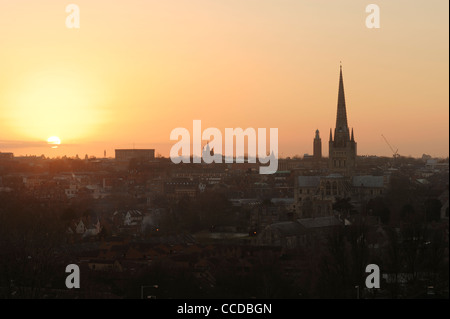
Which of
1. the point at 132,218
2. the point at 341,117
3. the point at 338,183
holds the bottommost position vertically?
the point at 132,218

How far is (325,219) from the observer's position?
97.1ft

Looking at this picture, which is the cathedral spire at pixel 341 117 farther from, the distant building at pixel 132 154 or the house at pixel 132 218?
the distant building at pixel 132 154

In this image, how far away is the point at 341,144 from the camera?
50469mm

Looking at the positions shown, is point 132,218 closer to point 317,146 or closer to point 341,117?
point 341,117

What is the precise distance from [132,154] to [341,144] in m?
52.6

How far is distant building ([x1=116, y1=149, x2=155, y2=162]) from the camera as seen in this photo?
94863 millimetres

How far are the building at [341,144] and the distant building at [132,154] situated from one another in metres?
43.6

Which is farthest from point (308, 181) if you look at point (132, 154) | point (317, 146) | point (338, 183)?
point (132, 154)

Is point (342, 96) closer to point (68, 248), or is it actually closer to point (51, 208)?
point (51, 208)

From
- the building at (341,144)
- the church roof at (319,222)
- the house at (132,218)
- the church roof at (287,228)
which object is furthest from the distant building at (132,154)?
the church roof at (287,228)

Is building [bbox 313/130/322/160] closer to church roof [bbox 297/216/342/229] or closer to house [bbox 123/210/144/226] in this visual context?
house [bbox 123/210/144/226]

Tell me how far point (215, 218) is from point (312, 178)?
39.7 feet

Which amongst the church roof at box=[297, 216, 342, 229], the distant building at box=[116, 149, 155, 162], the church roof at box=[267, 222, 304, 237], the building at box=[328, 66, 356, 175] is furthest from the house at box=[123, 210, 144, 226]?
the distant building at box=[116, 149, 155, 162]

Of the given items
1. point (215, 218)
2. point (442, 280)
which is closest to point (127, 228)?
point (215, 218)
